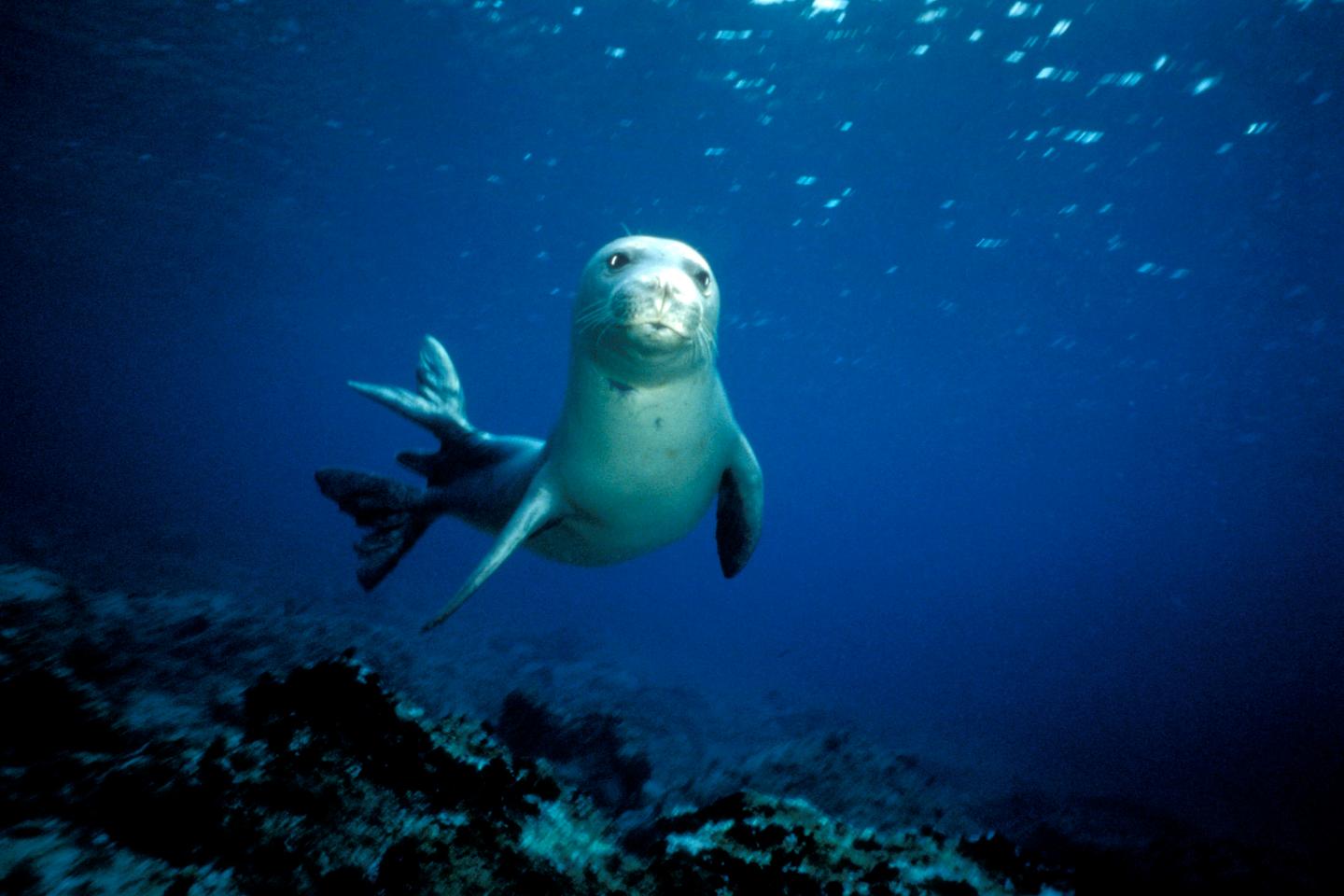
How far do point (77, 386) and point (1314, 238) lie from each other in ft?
478

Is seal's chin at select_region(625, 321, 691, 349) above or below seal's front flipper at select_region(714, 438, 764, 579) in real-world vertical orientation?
above

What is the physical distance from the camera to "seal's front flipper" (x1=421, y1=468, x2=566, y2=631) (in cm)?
298

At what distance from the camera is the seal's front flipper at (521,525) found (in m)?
2.98

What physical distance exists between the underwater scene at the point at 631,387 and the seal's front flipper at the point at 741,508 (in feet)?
0.18

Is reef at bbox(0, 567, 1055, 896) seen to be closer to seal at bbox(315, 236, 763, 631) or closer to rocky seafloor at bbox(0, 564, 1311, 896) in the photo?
rocky seafloor at bbox(0, 564, 1311, 896)

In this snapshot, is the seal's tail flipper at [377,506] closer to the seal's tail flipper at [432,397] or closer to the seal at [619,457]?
the seal at [619,457]

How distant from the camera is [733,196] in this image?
16031mm

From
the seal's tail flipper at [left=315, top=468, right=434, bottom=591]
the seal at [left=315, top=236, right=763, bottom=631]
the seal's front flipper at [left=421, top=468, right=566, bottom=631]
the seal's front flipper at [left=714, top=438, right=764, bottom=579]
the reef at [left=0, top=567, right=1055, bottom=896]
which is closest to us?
the reef at [left=0, top=567, right=1055, bottom=896]

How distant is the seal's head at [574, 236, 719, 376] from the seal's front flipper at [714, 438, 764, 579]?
82 cm

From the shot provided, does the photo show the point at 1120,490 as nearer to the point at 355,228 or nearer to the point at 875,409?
the point at 875,409

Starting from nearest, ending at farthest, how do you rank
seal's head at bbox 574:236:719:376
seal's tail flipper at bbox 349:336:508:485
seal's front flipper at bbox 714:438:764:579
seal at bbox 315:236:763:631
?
seal's head at bbox 574:236:719:376 → seal at bbox 315:236:763:631 → seal's front flipper at bbox 714:438:764:579 → seal's tail flipper at bbox 349:336:508:485

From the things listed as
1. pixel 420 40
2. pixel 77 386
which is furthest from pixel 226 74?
pixel 77 386

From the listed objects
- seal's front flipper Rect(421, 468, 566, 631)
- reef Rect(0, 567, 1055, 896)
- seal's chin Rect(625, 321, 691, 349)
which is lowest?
reef Rect(0, 567, 1055, 896)

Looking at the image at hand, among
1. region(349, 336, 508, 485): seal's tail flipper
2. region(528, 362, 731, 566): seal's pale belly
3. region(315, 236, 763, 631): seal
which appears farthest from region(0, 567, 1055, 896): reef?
region(349, 336, 508, 485): seal's tail flipper
